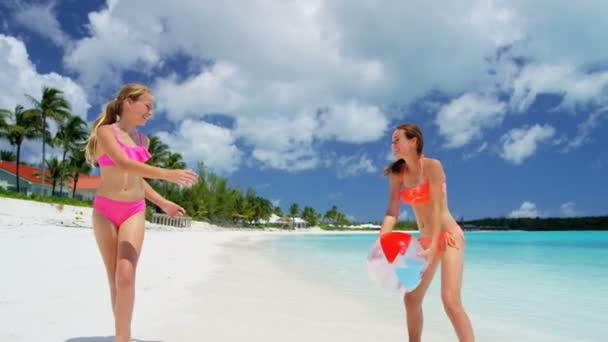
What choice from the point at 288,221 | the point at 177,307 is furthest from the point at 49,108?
the point at 288,221

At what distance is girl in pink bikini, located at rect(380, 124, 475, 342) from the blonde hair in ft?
6.01

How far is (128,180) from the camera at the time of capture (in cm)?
314

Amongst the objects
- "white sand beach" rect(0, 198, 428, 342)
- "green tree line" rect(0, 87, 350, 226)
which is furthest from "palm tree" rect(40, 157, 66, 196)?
"white sand beach" rect(0, 198, 428, 342)

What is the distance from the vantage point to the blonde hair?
3180 mm

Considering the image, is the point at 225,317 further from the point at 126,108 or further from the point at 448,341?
the point at 126,108

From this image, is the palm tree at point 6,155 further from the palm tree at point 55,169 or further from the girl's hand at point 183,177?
the girl's hand at point 183,177

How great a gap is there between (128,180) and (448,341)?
3262 mm

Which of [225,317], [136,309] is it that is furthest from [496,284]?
[136,309]

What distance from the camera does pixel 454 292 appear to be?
2982 mm

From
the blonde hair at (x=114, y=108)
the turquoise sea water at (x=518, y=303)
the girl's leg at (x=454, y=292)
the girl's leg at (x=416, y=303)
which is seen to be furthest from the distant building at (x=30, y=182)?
the girl's leg at (x=454, y=292)

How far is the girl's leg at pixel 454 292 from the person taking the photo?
2961mm

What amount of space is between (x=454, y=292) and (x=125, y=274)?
213cm

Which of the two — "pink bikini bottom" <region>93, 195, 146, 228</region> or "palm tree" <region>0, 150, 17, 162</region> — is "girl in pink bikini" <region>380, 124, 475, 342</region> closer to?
"pink bikini bottom" <region>93, 195, 146, 228</region>

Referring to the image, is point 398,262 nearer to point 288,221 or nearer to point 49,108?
point 49,108
